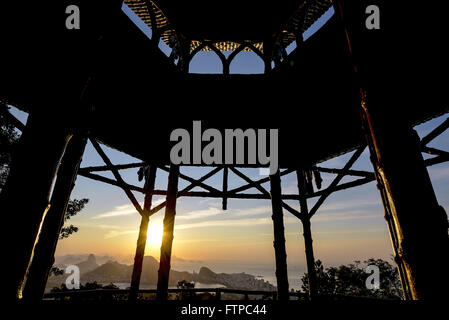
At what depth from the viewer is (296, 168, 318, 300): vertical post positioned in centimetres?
595

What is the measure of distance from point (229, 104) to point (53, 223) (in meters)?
3.17

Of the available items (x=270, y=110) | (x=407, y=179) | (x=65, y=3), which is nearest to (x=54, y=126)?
(x=65, y=3)

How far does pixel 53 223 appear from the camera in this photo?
248 cm

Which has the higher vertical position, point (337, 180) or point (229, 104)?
point (229, 104)

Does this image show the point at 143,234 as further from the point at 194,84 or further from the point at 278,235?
the point at 194,84

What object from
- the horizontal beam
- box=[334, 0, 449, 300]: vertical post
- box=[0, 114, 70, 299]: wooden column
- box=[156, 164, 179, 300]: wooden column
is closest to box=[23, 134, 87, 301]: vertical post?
box=[0, 114, 70, 299]: wooden column

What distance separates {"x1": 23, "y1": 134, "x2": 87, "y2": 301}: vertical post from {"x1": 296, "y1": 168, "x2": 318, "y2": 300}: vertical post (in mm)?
5684

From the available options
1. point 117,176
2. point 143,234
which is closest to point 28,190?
point 117,176

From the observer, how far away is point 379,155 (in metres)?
1.56

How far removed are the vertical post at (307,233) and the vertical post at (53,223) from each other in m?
5.68

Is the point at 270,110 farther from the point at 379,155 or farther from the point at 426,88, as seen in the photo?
the point at 379,155
